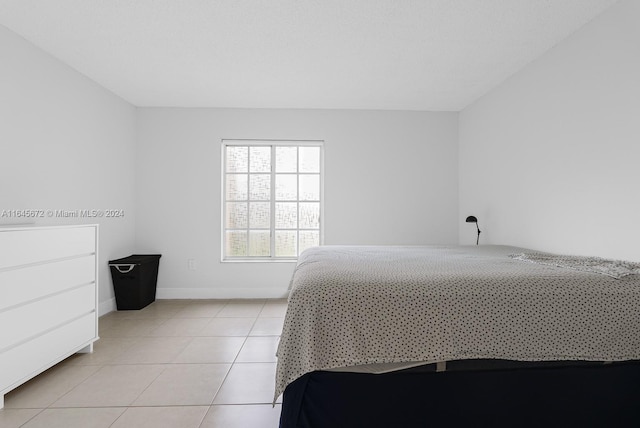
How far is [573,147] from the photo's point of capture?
2656mm

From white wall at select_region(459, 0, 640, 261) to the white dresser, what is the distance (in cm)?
360

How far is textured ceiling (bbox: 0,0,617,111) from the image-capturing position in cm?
236

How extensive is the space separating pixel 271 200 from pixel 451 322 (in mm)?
3412

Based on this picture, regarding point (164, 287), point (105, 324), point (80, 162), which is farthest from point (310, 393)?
point (164, 287)

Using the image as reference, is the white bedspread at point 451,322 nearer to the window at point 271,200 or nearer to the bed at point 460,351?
the bed at point 460,351

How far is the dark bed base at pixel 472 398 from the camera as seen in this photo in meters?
1.56

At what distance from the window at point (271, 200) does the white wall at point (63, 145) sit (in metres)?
1.20

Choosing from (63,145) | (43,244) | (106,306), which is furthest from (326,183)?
(43,244)

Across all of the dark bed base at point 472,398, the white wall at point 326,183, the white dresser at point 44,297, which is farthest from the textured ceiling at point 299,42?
the dark bed base at point 472,398

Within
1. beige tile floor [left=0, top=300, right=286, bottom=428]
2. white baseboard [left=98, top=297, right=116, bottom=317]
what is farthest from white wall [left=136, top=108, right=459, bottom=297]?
beige tile floor [left=0, top=300, right=286, bottom=428]

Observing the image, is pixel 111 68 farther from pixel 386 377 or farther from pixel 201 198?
pixel 386 377

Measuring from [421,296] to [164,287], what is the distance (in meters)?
3.83

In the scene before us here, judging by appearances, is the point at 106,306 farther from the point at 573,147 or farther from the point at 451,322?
the point at 573,147

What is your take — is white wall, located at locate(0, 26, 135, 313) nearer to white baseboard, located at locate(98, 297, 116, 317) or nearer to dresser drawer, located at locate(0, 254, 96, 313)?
white baseboard, located at locate(98, 297, 116, 317)
